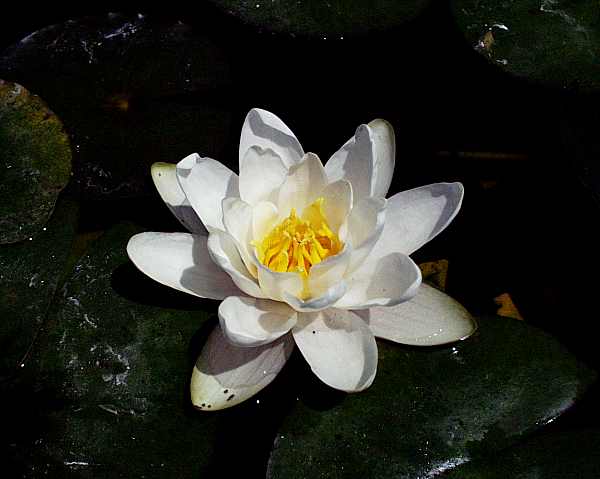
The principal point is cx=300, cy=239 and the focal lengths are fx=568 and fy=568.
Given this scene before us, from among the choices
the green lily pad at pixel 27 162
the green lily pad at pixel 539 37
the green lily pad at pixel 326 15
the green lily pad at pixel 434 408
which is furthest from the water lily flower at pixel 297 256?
the green lily pad at pixel 539 37

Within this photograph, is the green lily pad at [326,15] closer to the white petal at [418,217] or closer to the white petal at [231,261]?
the white petal at [418,217]

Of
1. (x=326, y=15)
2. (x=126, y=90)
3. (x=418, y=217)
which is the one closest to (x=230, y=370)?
(x=418, y=217)

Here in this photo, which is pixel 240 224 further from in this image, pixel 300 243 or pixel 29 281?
pixel 29 281

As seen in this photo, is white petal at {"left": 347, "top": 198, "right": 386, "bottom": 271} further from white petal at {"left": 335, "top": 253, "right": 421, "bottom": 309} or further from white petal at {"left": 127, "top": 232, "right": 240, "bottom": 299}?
white petal at {"left": 127, "top": 232, "right": 240, "bottom": 299}

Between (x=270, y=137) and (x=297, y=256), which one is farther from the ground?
(x=270, y=137)

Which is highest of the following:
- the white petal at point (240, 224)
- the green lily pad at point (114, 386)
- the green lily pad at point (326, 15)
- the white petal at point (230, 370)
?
the green lily pad at point (326, 15)
